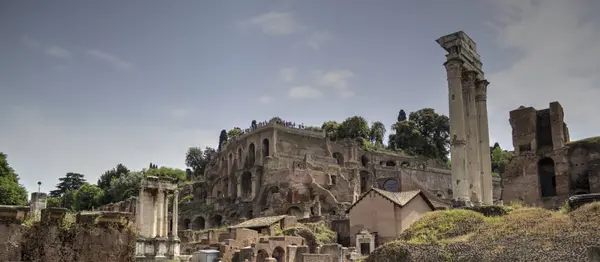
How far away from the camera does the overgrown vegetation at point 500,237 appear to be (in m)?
18.1

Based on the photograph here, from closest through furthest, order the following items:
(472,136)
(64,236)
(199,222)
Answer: (64,236)
(472,136)
(199,222)

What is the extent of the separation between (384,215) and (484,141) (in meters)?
9.20

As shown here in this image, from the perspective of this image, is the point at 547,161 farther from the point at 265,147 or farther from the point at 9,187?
the point at 9,187

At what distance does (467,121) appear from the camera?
32.4 metres

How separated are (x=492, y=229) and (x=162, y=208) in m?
21.6

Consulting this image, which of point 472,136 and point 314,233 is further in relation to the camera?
point 314,233

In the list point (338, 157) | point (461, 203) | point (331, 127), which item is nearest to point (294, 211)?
point (338, 157)

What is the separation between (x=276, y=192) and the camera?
5978 cm

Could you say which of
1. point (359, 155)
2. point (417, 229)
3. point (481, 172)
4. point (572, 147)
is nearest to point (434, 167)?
point (359, 155)

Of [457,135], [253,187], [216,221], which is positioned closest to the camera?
[457,135]

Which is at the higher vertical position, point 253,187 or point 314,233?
point 253,187

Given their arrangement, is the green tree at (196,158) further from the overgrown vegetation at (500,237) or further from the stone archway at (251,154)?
the overgrown vegetation at (500,237)

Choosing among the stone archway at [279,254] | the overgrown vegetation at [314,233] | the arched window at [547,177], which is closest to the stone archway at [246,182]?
the overgrown vegetation at [314,233]

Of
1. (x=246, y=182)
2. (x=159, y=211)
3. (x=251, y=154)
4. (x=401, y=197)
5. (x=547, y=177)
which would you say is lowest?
A: (x=159, y=211)
